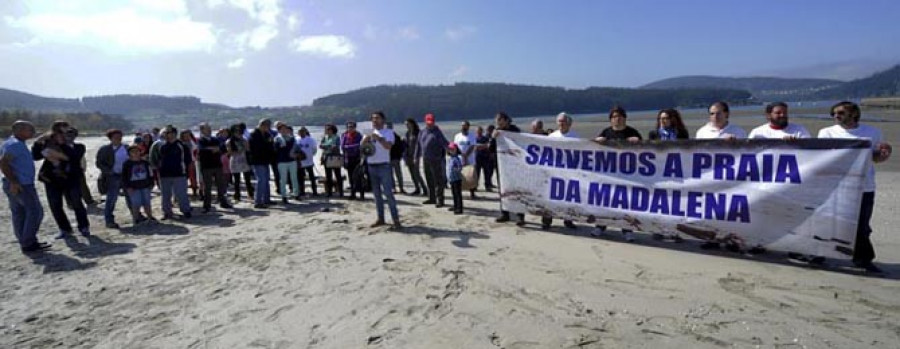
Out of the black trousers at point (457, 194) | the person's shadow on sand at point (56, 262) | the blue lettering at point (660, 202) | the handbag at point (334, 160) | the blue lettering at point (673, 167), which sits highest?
the blue lettering at point (673, 167)

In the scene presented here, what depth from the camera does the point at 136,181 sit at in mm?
8750

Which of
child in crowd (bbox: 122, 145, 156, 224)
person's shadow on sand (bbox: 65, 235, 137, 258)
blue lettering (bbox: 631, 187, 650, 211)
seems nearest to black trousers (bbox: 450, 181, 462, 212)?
blue lettering (bbox: 631, 187, 650, 211)

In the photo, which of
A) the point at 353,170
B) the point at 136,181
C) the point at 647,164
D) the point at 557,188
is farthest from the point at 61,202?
the point at 647,164

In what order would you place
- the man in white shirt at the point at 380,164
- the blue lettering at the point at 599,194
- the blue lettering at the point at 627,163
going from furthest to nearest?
the man in white shirt at the point at 380,164
the blue lettering at the point at 599,194
the blue lettering at the point at 627,163

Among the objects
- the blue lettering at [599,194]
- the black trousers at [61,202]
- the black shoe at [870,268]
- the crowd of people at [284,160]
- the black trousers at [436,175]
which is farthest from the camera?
the black trousers at [436,175]

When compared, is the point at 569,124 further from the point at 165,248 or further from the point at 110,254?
the point at 110,254

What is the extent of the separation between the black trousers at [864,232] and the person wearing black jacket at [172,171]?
34.4 ft

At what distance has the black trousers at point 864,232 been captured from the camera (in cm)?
480

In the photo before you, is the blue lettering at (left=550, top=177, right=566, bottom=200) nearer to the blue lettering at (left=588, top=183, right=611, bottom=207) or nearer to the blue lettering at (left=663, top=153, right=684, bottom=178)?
the blue lettering at (left=588, top=183, right=611, bottom=207)

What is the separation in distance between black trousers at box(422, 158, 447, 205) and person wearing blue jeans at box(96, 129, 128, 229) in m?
5.85

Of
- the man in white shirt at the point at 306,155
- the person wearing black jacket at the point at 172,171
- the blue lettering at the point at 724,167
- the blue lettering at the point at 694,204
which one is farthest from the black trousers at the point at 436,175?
the blue lettering at the point at 724,167

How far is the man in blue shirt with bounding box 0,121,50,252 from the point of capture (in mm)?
6656

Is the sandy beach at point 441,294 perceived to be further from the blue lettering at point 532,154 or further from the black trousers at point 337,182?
the black trousers at point 337,182

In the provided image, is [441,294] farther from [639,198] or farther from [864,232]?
[864,232]
